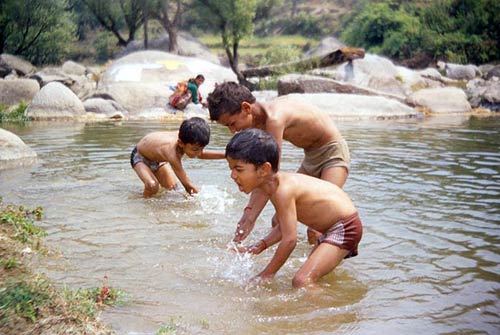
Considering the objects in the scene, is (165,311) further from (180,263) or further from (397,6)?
(397,6)

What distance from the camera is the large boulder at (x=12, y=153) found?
28.7ft

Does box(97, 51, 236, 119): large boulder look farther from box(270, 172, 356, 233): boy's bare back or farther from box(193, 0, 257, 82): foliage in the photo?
box(270, 172, 356, 233): boy's bare back

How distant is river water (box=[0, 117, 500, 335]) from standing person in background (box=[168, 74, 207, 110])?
9120 mm

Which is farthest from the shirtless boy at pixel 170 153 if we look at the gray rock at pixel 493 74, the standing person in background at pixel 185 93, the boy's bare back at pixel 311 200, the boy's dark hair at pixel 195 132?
the gray rock at pixel 493 74

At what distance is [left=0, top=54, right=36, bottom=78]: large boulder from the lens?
27547 mm

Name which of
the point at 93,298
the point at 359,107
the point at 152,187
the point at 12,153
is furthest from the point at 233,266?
the point at 359,107

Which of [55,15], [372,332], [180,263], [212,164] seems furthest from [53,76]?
[372,332]

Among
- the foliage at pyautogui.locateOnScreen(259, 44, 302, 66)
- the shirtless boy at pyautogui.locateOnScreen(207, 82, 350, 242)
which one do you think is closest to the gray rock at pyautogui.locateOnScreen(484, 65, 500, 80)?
the foliage at pyautogui.locateOnScreen(259, 44, 302, 66)

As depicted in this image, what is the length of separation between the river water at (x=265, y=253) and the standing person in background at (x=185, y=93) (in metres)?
9.12

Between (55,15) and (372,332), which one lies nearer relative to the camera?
(372,332)

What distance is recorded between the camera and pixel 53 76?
80.2ft

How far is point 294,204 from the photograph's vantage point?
391cm

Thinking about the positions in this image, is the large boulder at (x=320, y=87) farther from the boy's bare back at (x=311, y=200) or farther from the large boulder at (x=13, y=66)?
the boy's bare back at (x=311, y=200)

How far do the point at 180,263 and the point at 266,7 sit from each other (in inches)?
1430
